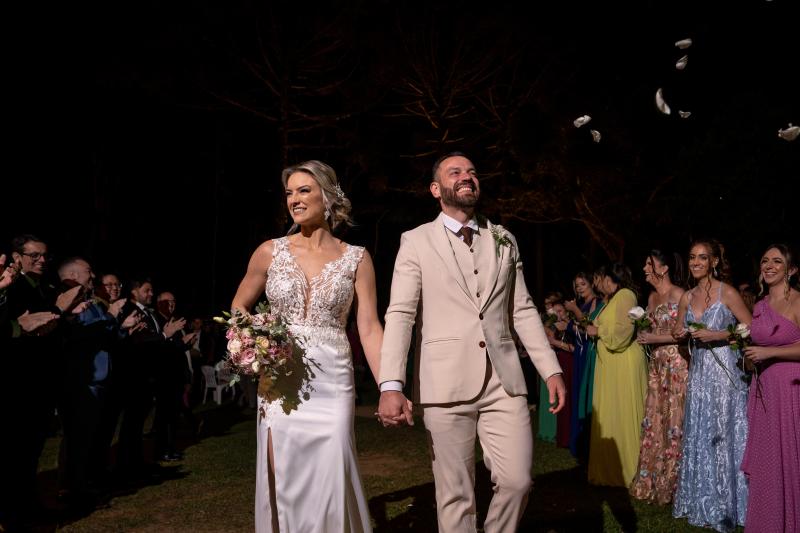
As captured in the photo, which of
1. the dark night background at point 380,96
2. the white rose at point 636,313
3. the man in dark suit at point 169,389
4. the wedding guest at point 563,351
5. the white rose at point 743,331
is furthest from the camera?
the dark night background at point 380,96

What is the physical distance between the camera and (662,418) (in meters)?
7.69

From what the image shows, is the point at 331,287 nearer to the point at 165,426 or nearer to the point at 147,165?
the point at 165,426

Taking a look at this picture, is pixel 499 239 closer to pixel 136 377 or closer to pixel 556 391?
pixel 556 391

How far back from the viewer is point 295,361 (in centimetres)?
455

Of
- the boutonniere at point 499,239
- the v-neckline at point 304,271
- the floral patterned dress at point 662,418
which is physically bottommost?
the floral patterned dress at point 662,418

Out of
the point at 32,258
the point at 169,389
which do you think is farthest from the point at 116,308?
the point at 169,389

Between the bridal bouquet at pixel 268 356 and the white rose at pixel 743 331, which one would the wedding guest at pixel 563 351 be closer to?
the white rose at pixel 743 331

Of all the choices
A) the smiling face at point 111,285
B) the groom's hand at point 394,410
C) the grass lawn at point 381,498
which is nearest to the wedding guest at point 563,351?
the grass lawn at point 381,498

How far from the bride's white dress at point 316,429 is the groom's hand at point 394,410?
0.35 m

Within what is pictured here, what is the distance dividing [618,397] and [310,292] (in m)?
5.05

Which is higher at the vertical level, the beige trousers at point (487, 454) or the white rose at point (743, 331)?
the white rose at point (743, 331)

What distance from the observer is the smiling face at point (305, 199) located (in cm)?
486

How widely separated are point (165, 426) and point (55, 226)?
54.5 feet

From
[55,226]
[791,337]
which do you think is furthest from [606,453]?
[55,226]
